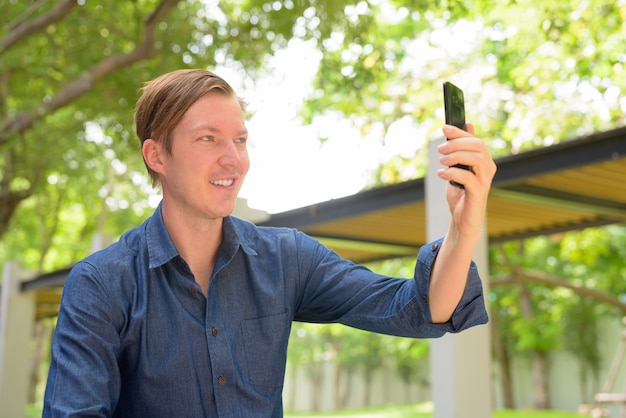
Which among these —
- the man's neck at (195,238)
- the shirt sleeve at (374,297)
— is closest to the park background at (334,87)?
the shirt sleeve at (374,297)

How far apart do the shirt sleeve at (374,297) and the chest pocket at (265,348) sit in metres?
0.14

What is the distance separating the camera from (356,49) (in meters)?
10.4

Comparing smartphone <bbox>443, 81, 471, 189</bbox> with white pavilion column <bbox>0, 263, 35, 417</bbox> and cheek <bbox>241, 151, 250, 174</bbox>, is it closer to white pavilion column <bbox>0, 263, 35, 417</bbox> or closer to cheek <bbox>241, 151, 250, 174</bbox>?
cheek <bbox>241, 151, 250, 174</bbox>

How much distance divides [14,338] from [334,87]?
6687mm

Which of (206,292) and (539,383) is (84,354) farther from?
(539,383)

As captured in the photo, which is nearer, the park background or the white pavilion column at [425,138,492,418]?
the white pavilion column at [425,138,492,418]

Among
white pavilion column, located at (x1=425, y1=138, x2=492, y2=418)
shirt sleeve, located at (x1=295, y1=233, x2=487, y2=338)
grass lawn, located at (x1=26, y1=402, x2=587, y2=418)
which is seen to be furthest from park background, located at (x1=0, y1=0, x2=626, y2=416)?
shirt sleeve, located at (x1=295, y1=233, x2=487, y2=338)

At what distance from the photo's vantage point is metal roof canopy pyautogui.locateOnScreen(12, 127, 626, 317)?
18.2 ft

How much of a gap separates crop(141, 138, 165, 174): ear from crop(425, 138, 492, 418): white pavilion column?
3598 mm

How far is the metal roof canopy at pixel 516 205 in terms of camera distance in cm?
556

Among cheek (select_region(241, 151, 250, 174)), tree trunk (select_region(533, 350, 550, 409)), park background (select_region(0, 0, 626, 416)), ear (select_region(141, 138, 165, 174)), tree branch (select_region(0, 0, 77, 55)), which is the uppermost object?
park background (select_region(0, 0, 626, 416))

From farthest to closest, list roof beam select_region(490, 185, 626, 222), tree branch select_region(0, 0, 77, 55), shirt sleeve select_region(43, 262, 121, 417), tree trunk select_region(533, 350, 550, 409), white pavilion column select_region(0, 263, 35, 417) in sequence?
tree trunk select_region(533, 350, 550, 409), white pavilion column select_region(0, 263, 35, 417), tree branch select_region(0, 0, 77, 55), roof beam select_region(490, 185, 626, 222), shirt sleeve select_region(43, 262, 121, 417)

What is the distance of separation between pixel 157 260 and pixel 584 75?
11.0 metres

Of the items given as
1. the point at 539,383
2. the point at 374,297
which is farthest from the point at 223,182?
the point at 539,383
